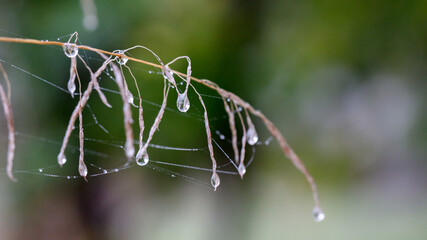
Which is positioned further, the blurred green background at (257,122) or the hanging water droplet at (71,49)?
the blurred green background at (257,122)

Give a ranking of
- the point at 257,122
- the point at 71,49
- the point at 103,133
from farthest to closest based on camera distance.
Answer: the point at 257,122 < the point at 103,133 < the point at 71,49

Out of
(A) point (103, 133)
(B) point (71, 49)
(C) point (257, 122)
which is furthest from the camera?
(C) point (257, 122)

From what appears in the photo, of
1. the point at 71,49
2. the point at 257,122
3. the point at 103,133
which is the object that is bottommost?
the point at 71,49

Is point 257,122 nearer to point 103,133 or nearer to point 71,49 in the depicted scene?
point 103,133

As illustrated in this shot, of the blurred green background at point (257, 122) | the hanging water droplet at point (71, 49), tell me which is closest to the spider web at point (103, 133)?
the blurred green background at point (257, 122)

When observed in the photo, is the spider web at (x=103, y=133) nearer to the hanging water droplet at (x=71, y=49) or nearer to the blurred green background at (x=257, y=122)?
the blurred green background at (x=257, y=122)

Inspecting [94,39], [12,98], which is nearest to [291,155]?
[94,39]

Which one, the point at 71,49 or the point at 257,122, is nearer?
the point at 71,49

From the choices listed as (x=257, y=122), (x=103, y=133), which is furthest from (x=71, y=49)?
(x=257, y=122)

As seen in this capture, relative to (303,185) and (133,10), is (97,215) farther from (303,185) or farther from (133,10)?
(303,185)
